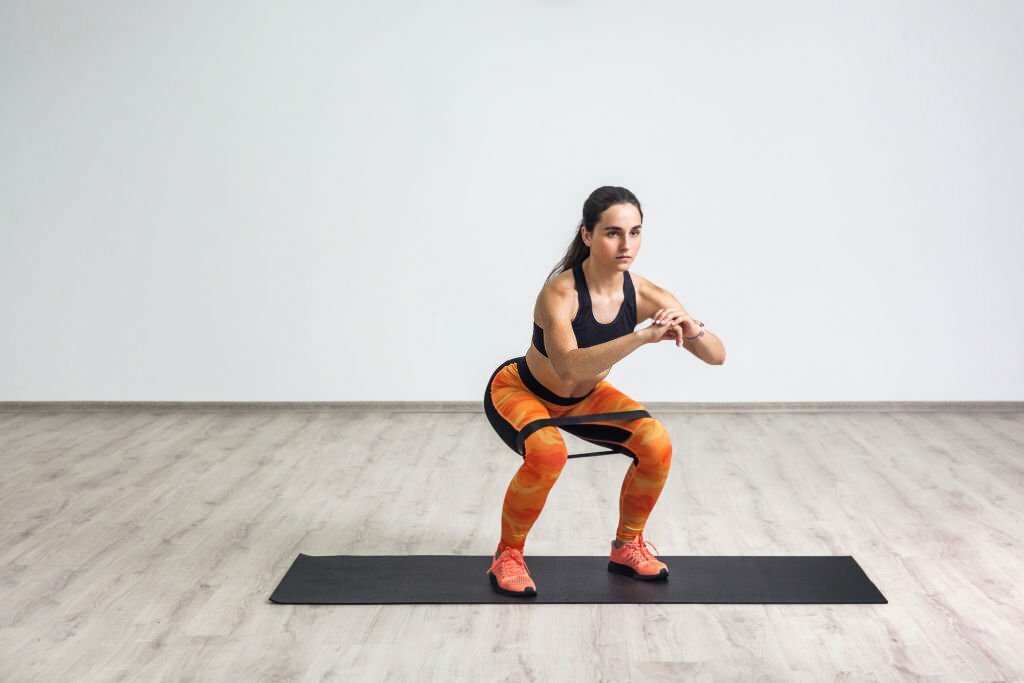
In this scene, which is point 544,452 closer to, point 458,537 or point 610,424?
point 610,424

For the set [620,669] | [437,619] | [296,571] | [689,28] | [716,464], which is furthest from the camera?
[689,28]

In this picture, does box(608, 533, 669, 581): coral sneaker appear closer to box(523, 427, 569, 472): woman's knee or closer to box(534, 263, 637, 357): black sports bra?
box(523, 427, 569, 472): woman's knee

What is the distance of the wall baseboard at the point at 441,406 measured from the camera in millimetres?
4824

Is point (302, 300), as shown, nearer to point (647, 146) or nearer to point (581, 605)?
point (647, 146)

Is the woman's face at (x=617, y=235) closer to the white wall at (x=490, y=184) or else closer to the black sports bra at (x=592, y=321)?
the black sports bra at (x=592, y=321)

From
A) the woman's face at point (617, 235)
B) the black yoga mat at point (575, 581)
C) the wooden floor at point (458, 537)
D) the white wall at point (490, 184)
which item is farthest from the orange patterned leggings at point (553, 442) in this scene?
the white wall at point (490, 184)

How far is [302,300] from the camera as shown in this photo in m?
4.87

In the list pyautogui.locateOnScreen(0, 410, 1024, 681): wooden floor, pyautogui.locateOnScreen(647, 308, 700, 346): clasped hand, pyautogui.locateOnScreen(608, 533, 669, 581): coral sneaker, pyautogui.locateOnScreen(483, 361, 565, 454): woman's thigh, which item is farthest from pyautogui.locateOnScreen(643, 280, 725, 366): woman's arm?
pyautogui.locateOnScreen(0, 410, 1024, 681): wooden floor

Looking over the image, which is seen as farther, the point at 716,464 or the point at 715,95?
the point at 715,95

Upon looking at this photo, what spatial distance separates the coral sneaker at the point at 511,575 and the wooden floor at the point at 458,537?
0.07 m

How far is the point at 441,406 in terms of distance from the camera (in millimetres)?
4902

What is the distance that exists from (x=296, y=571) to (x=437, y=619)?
0.53 metres

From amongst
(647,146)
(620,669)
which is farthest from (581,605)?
(647,146)

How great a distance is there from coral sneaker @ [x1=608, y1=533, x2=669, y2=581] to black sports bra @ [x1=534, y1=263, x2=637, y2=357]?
57 cm
